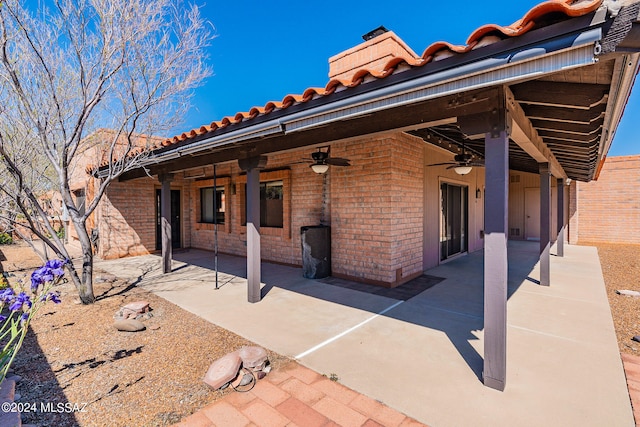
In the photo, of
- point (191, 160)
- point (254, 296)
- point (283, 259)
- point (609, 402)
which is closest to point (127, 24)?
point (191, 160)

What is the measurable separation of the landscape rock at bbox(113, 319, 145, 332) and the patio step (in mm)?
4865

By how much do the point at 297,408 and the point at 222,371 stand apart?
79 cm

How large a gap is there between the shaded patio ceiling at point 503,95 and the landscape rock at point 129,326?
2.61 metres

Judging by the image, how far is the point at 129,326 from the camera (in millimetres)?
3744

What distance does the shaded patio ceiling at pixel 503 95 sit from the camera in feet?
5.46

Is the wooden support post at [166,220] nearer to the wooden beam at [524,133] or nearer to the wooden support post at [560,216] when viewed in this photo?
the wooden beam at [524,133]

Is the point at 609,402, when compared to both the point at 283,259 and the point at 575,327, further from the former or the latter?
the point at 283,259

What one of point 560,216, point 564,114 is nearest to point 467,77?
point 564,114

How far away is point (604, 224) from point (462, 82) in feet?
49.6

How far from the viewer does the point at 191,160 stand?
5922mm

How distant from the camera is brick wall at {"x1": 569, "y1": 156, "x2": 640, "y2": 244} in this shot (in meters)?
11.9

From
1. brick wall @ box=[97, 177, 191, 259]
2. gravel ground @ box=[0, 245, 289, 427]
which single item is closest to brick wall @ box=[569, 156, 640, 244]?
gravel ground @ box=[0, 245, 289, 427]

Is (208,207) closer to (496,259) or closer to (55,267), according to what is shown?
(55,267)

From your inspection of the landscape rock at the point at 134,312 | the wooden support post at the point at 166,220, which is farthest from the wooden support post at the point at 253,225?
the wooden support post at the point at 166,220
